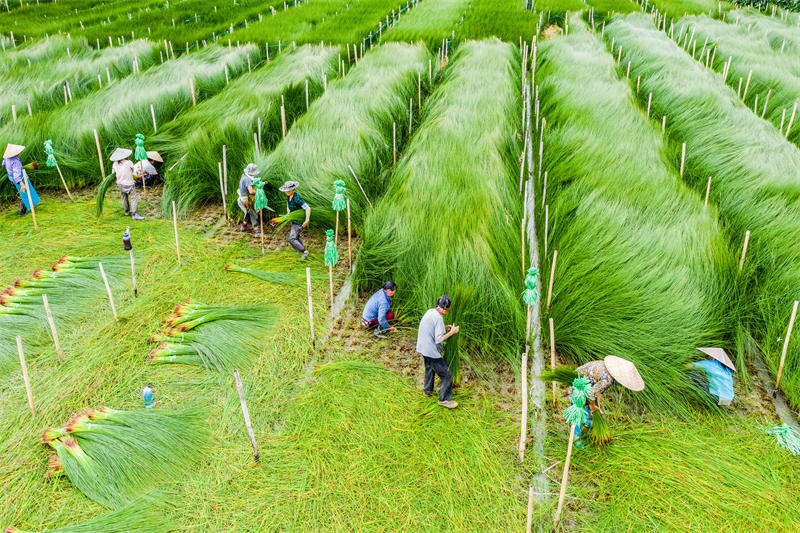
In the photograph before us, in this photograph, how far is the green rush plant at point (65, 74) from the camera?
907 cm

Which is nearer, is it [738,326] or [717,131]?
[738,326]

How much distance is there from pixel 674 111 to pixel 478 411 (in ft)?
21.7

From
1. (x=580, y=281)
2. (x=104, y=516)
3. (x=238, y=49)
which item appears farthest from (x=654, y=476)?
(x=238, y=49)

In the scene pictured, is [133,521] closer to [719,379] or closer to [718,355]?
[719,379]

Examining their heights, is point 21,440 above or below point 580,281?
below

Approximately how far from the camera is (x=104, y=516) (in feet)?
9.62

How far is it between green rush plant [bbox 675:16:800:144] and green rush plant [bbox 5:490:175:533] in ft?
29.0

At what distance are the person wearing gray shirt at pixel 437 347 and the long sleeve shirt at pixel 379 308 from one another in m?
0.73

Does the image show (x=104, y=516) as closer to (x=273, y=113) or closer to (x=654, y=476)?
(x=654, y=476)

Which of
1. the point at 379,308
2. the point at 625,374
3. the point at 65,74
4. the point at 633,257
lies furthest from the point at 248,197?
the point at 65,74

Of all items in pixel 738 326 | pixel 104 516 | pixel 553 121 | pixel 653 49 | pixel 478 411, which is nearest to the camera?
pixel 104 516

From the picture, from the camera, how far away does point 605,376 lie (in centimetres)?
351

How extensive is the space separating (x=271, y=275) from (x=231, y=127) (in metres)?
3.01

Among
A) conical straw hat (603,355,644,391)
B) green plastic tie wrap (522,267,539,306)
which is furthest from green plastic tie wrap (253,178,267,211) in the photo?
conical straw hat (603,355,644,391)
